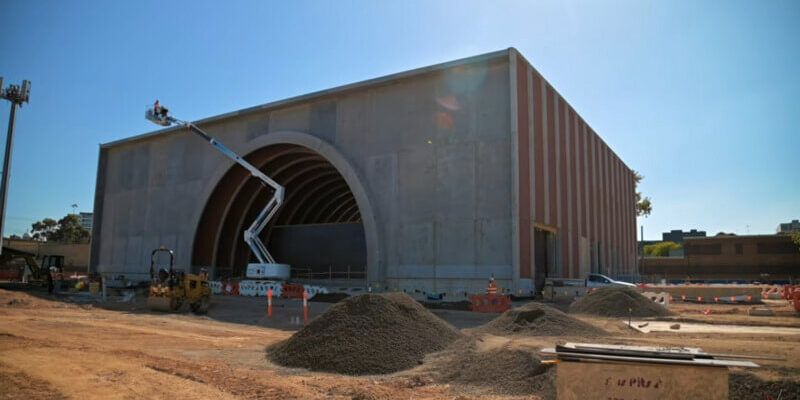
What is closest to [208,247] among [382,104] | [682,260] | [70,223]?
[382,104]

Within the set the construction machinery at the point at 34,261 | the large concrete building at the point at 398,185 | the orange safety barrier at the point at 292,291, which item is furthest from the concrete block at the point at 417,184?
the construction machinery at the point at 34,261

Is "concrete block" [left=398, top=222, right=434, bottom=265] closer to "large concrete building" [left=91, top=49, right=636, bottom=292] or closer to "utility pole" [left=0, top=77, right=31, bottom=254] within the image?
"large concrete building" [left=91, top=49, right=636, bottom=292]

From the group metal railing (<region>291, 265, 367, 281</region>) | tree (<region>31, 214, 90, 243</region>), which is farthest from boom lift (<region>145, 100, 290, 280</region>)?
tree (<region>31, 214, 90, 243</region>)

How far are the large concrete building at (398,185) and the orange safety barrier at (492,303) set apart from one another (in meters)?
3.27

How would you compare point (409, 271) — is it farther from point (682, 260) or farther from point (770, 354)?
point (682, 260)

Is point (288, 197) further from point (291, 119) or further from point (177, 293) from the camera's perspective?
point (177, 293)

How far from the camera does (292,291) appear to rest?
32.0 meters

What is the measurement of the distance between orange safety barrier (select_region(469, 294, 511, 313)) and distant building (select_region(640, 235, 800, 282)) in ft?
142

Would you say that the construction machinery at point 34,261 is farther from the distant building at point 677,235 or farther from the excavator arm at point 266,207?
the distant building at point 677,235

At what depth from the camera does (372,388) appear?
826cm

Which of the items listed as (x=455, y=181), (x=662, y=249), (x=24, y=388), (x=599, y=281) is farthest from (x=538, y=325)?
(x=662, y=249)

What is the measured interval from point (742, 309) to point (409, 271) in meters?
15.8

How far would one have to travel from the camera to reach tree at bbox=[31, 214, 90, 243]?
102125 mm

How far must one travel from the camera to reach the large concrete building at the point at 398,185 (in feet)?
91.5
